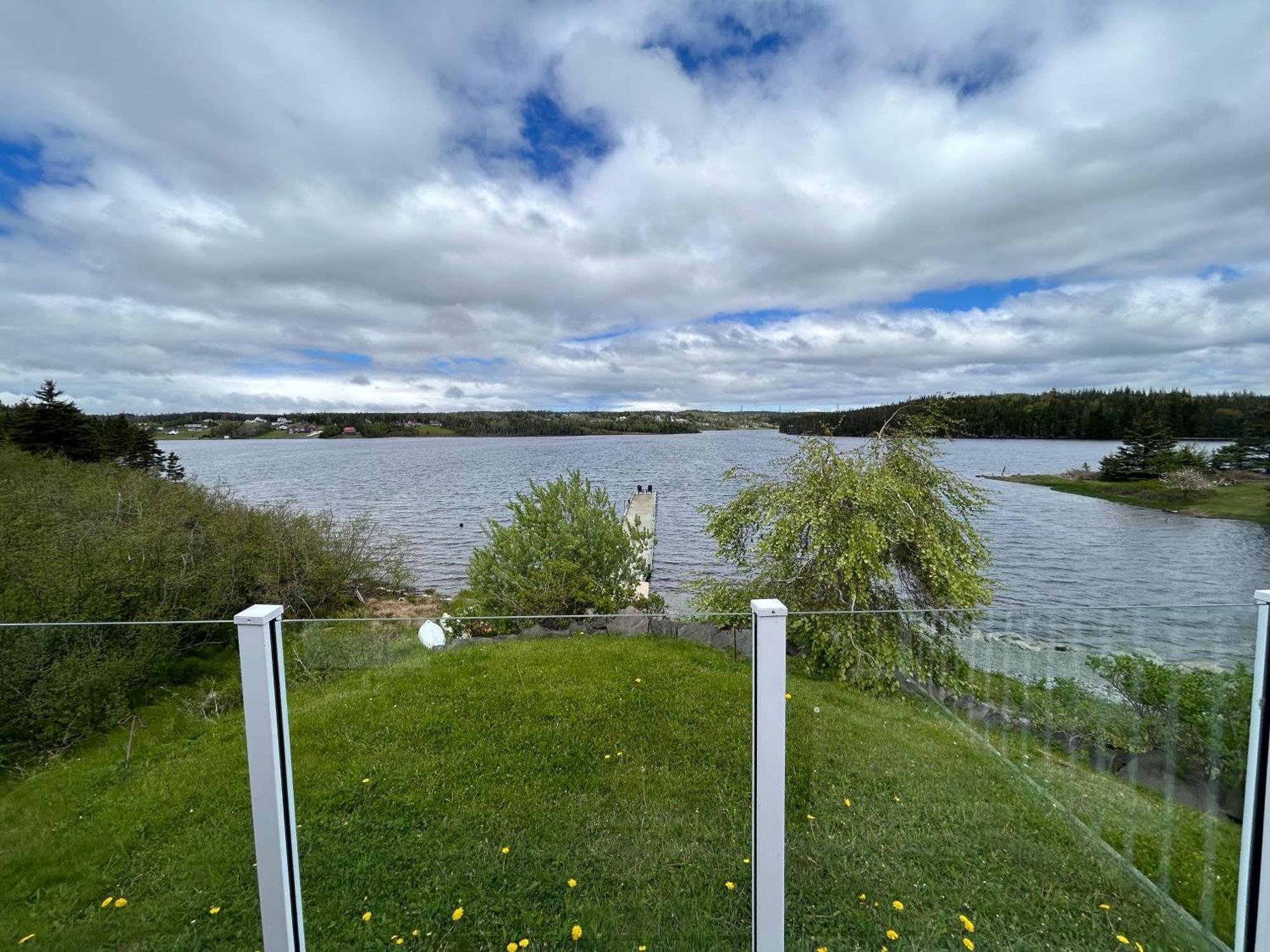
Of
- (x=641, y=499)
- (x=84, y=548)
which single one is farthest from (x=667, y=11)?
(x=641, y=499)

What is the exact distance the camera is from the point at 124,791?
165 cm

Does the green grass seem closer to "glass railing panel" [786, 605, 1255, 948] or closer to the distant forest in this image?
"glass railing panel" [786, 605, 1255, 948]

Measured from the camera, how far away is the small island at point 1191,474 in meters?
11.9

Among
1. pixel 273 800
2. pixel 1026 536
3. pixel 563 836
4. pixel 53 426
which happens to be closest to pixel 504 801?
pixel 563 836

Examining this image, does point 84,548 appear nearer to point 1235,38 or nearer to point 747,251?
point 1235,38

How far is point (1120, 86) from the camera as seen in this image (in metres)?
9.99

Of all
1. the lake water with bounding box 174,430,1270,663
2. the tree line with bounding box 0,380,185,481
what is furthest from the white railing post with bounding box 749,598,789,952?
the tree line with bounding box 0,380,185,481

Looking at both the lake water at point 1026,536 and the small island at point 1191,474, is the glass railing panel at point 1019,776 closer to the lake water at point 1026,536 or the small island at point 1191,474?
the lake water at point 1026,536

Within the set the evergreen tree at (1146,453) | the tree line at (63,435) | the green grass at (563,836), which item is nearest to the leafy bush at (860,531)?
the green grass at (563,836)

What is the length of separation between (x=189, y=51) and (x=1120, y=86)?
615 inches

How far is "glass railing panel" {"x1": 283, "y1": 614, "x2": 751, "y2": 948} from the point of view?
155 centimetres

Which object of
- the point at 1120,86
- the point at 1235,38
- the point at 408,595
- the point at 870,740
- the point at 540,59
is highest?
the point at 1120,86

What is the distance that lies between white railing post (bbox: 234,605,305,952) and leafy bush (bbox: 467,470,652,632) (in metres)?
5.63

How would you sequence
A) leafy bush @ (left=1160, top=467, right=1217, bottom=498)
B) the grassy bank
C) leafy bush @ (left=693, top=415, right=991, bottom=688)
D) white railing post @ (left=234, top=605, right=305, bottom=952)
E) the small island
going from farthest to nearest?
leafy bush @ (left=1160, top=467, right=1217, bottom=498) → the grassy bank → the small island → leafy bush @ (left=693, top=415, right=991, bottom=688) → white railing post @ (left=234, top=605, right=305, bottom=952)
